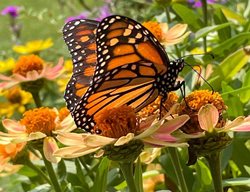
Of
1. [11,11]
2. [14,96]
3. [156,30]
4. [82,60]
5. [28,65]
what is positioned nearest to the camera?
[82,60]

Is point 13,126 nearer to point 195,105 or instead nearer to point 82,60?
point 82,60

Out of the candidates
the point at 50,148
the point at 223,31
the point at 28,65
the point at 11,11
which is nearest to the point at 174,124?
the point at 50,148

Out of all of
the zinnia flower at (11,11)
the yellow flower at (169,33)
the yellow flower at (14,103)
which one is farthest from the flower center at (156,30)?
the zinnia flower at (11,11)

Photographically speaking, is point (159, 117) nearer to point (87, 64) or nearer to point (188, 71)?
point (87, 64)

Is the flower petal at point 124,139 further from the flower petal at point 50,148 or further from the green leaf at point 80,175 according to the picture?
the green leaf at point 80,175

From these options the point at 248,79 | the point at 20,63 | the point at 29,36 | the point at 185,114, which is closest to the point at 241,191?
the point at 248,79

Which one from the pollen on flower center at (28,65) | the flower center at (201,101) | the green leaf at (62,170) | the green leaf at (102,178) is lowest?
the green leaf at (62,170)
